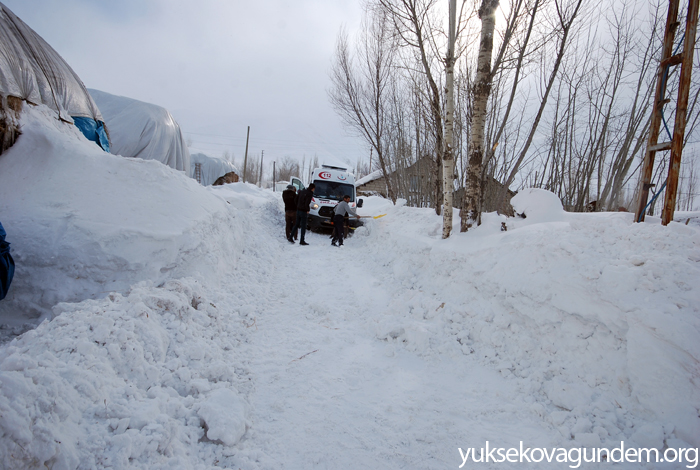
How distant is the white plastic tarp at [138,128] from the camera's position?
1071 centimetres

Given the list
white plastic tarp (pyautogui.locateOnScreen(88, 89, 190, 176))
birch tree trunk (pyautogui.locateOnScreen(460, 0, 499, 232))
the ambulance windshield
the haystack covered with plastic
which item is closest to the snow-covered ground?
the haystack covered with plastic

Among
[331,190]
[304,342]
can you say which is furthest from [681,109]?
[331,190]

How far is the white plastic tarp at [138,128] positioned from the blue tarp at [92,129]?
3.85 meters

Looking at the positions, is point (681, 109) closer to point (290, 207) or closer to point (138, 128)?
point (290, 207)

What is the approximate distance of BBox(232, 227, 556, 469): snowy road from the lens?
223 cm

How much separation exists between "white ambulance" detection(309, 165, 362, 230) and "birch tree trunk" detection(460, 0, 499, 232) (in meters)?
5.09

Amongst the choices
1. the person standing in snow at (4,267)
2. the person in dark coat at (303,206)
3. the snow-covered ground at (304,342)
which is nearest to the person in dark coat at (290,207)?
the person in dark coat at (303,206)

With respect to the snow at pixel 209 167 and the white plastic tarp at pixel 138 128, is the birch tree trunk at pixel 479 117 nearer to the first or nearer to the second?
the white plastic tarp at pixel 138 128

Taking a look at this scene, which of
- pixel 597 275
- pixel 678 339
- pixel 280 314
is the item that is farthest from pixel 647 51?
pixel 280 314

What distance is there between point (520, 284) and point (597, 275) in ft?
2.54

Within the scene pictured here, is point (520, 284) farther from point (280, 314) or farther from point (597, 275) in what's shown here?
point (280, 314)

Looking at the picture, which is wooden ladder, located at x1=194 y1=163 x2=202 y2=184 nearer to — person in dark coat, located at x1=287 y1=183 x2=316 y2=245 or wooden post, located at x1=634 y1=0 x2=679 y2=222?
person in dark coat, located at x1=287 y1=183 x2=316 y2=245

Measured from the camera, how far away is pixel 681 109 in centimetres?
328

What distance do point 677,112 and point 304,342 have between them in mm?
4920
